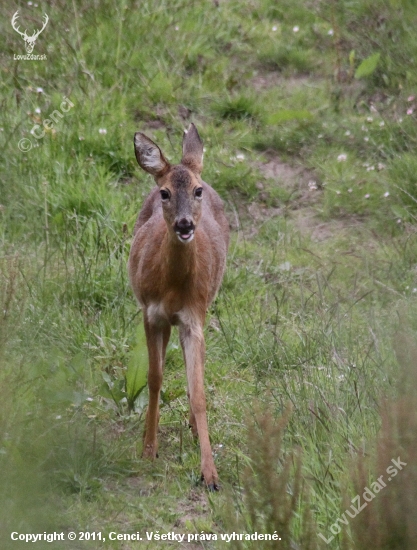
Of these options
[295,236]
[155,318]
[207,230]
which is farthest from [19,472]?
[295,236]

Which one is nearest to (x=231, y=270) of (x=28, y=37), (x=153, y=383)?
(x=153, y=383)

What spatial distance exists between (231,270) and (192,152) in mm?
1687

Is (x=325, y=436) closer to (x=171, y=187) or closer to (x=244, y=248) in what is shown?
(x=171, y=187)

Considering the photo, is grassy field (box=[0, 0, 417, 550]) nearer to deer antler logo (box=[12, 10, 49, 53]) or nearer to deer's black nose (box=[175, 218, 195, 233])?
deer antler logo (box=[12, 10, 49, 53])

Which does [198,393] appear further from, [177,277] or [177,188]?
[177,188]

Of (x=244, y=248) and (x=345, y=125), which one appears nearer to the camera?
(x=244, y=248)

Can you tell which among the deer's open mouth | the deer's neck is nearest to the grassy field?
the deer's neck

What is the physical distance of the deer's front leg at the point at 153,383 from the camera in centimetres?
528

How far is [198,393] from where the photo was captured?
17.0ft

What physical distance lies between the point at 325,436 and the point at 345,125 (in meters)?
4.78

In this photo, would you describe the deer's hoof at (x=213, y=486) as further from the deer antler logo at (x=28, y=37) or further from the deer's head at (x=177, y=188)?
the deer antler logo at (x=28, y=37)

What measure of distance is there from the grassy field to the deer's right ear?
0.97 m

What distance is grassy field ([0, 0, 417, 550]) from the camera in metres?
3.89

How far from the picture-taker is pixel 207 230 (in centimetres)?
593
